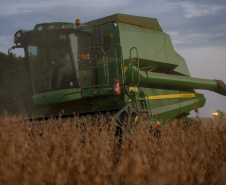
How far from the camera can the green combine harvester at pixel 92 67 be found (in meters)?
5.62

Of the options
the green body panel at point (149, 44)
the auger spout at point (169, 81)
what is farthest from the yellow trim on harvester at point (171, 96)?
the green body panel at point (149, 44)

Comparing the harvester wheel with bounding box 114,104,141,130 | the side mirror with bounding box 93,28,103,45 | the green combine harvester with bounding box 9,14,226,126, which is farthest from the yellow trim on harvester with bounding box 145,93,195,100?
the harvester wheel with bounding box 114,104,141,130

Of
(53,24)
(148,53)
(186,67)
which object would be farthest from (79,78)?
(186,67)

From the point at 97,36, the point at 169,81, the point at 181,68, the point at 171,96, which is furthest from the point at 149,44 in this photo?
the point at 97,36

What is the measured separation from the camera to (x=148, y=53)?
6.78m

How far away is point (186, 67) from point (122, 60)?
10.7ft

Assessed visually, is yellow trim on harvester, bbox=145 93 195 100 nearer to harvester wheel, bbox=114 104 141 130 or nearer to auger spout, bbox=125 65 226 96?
auger spout, bbox=125 65 226 96

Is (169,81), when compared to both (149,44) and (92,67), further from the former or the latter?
(92,67)

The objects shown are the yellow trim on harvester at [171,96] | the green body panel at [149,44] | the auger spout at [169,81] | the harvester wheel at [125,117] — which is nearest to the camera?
the harvester wheel at [125,117]

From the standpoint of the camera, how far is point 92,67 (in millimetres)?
5641

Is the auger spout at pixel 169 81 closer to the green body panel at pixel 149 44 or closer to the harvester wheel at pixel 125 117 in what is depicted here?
the green body panel at pixel 149 44

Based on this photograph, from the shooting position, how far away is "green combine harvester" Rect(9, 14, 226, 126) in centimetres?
562

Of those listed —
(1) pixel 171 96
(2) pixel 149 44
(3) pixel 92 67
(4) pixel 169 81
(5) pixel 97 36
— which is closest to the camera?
(5) pixel 97 36

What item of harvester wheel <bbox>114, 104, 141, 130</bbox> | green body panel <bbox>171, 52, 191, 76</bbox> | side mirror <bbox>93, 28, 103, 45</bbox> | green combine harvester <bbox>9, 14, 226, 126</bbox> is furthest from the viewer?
green body panel <bbox>171, 52, 191, 76</bbox>
